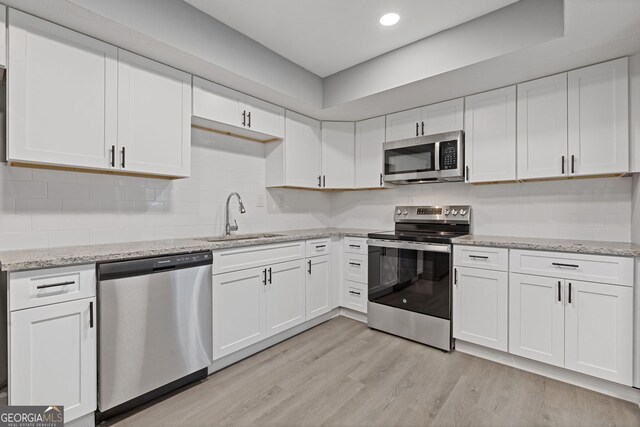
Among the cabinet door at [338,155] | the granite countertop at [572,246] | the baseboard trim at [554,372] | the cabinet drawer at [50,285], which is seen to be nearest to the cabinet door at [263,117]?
the cabinet door at [338,155]

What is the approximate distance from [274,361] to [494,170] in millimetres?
2456

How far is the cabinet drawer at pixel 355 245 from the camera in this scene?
3193 millimetres

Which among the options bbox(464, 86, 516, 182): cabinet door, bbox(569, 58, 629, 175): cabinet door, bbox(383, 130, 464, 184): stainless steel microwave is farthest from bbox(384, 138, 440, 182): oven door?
bbox(569, 58, 629, 175): cabinet door

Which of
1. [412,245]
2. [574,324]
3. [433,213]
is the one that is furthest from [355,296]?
[574,324]

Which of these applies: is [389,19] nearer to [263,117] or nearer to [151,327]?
[263,117]

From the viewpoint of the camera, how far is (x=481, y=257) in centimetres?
245

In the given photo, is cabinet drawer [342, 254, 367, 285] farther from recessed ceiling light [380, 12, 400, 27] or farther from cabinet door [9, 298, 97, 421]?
cabinet door [9, 298, 97, 421]

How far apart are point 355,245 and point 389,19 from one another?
204cm

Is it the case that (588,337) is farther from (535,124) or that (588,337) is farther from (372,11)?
(372,11)

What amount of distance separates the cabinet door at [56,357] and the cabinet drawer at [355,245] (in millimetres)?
2265

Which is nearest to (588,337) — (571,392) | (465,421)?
(571,392)

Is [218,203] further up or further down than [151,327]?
further up

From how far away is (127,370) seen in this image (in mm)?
1760

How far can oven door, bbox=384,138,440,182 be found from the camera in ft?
9.71
